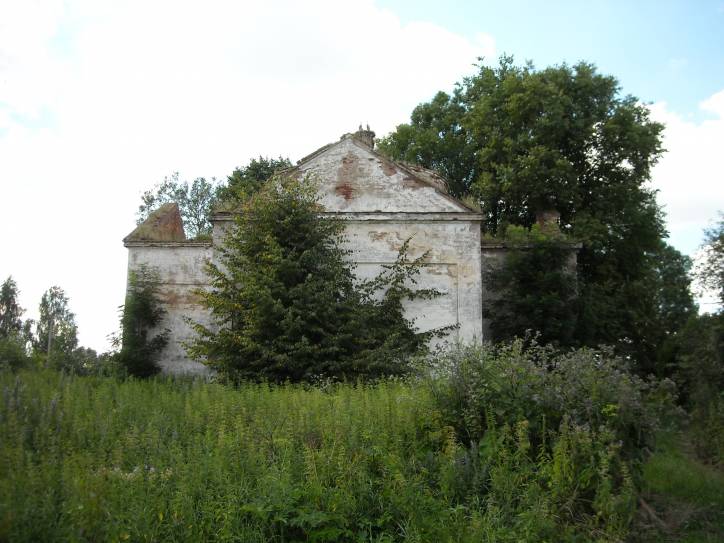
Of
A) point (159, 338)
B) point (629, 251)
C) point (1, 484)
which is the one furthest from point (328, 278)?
point (629, 251)

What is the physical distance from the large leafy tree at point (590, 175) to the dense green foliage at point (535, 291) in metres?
4.26

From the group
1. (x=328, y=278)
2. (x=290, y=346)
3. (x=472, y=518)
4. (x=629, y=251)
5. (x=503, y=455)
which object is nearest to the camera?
(x=472, y=518)

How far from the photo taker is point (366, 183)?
59.1 ft

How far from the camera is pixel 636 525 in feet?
23.9

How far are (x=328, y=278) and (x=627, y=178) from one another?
647 inches

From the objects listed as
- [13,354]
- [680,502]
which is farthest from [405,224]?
[680,502]

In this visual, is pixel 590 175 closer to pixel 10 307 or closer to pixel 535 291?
pixel 535 291

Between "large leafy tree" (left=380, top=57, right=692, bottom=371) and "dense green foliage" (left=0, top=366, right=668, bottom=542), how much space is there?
17357 mm

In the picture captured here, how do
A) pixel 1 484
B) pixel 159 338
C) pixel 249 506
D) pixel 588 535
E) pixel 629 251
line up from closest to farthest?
pixel 1 484 < pixel 249 506 < pixel 588 535 < pixel 159 338 < pixel 629 251

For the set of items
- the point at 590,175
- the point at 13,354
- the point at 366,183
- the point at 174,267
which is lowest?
the point at 13,354

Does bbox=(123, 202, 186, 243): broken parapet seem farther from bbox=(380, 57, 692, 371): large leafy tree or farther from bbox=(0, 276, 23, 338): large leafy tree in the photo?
bbox=(0, 276, 23, 338): large leafy tree

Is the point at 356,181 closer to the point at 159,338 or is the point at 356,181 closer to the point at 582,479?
the point at 159,338

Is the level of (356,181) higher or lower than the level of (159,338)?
higher

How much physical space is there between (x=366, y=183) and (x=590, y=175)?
13.0 metres
